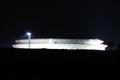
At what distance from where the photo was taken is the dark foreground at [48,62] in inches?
764

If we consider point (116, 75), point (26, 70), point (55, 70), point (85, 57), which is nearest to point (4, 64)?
point (26, 70)

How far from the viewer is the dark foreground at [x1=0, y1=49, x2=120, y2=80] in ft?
63.7

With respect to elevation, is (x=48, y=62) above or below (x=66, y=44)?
below

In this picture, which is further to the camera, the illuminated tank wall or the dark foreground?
the illuminated tank wall

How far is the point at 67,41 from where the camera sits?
270 feet

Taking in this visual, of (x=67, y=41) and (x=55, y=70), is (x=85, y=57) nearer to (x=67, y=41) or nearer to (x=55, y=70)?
(x=55, y=70)

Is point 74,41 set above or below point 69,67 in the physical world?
above

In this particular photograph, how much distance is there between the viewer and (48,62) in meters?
19.9

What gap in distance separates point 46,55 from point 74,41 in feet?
204

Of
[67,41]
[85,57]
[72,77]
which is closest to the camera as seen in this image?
[72,77]

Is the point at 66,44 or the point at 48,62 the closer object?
the point at 48,62

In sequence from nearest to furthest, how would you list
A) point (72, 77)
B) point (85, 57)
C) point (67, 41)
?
1. point (72, 77)
2. point (85, 57)
3. point (67, 41)

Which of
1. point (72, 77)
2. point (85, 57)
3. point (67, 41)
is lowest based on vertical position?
point (72, 77)

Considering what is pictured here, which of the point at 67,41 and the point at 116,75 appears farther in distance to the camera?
the point at 67,41
